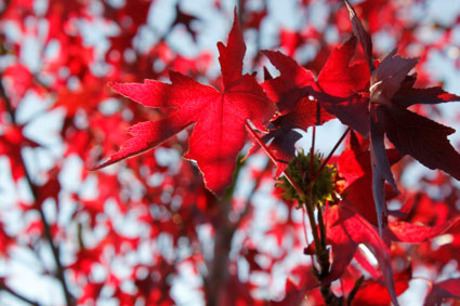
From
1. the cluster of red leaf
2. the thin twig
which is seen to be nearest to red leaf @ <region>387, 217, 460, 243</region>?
the cluster of red leaf

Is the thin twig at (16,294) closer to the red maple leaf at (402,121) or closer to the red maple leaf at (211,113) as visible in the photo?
the red maple leaf at (211,113)

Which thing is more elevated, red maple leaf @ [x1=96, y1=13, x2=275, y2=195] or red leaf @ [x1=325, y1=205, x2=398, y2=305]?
red maple leaf @ [x1=96, y1=13, x2=275, y2=195]

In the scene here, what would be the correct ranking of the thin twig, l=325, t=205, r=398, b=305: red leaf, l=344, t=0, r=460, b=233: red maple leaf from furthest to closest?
the thin twig < l=325, t=205, r=398, b=305: red leaf < l=344, t=0, r=460, b=233: red maple leaf

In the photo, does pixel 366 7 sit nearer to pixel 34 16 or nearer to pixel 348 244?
pixel 34 16

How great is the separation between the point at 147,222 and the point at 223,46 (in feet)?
7.08

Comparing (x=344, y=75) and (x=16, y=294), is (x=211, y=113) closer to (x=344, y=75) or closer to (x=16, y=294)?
(x=344, y=75)

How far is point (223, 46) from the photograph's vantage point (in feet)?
1.85

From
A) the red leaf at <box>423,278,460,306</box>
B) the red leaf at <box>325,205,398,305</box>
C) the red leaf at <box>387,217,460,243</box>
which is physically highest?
the red leaf at <box>387,217,460,243</box>

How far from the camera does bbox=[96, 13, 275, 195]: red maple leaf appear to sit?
563 mm

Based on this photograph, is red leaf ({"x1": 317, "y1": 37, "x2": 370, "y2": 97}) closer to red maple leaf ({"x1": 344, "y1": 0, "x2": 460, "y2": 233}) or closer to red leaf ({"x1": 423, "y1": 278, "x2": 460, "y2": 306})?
red maple leaf ({"x1": 344, "y1": 0, "x2": 460, "y2": 233})

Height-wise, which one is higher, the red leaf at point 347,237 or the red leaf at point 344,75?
the red leaf at point 344,75

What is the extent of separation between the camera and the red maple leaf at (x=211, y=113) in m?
0.56

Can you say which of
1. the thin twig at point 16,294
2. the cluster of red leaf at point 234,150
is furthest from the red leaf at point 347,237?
the thin twig at point 16,294

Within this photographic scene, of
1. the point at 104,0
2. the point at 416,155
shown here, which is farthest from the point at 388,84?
the point at 104,0
